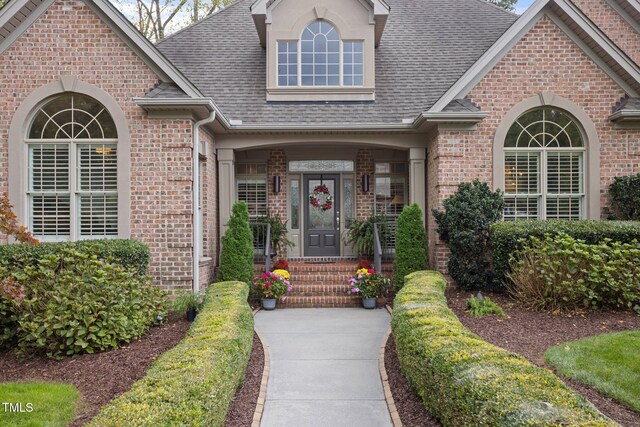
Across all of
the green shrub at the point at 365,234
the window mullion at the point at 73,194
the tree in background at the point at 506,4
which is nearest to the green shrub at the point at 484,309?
the green shrub at the point at 365,234

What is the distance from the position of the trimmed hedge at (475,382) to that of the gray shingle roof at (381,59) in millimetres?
6691

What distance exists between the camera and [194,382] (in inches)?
144

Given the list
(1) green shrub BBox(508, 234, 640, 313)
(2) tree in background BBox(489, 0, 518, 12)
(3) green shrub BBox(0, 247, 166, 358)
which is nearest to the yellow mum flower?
(3) green shrub BBox(0, 247, 166, 358)

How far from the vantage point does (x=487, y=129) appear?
33.1 ft

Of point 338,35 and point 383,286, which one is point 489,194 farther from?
point 338,35

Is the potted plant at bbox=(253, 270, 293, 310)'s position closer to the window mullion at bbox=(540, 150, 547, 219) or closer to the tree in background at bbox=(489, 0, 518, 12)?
the window mullion at bbox=(540, 150, 547, 219)

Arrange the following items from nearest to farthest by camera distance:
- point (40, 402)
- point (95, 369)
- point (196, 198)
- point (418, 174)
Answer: point (40, 402) → point (95, 369) → point (196, 198) → point (418, 174)

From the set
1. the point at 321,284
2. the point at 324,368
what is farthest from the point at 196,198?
the point at 324,368

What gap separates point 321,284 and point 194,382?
6.81 m

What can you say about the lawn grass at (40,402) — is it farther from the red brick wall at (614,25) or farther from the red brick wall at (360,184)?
the red brick wall at (614,25)

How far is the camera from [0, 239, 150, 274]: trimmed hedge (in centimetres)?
714

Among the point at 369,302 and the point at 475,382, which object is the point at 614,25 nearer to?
the point at 369,302

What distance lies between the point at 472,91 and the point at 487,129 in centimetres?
81

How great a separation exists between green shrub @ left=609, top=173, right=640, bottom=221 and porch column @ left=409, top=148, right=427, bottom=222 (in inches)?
145
